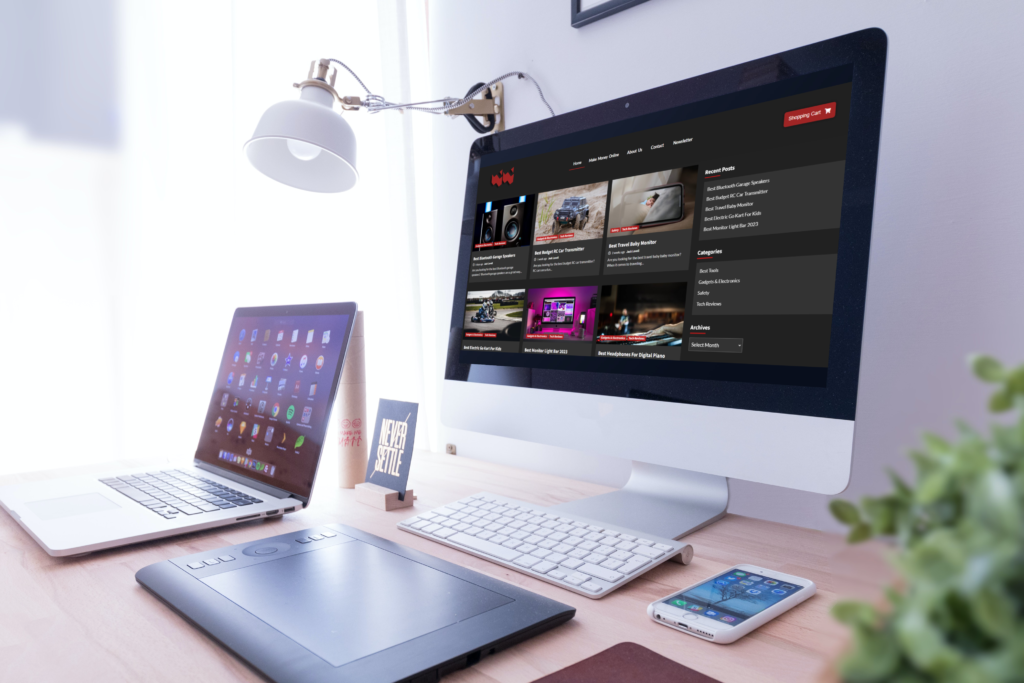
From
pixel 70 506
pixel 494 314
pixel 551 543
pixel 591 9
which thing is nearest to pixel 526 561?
pixel 551 543

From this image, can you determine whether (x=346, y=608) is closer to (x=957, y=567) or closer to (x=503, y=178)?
(x=957, y=567)

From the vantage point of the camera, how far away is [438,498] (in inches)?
37.3

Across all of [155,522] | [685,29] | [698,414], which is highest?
[685,29]

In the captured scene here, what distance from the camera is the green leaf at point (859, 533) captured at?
139 millimetres

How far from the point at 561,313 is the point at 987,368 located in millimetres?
735

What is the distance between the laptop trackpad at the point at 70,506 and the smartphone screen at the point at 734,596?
741 millimetres

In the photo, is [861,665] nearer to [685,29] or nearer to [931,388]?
[931,388]

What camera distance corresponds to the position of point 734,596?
→ 0.55 meters

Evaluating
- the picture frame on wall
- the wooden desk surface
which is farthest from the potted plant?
the picture frame on wall

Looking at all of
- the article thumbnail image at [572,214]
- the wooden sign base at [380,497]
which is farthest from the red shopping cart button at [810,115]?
the wooden sign base at [380,497]

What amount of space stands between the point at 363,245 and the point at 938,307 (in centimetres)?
128

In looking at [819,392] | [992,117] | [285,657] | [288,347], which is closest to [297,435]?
[288,347]

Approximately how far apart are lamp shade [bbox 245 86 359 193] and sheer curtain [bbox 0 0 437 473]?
0.38 meters

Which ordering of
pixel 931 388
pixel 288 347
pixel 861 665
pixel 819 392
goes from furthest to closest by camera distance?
1. pixel 288 347
2. pixel 931 388
3. pixel 819 392
4. pixel 861 665
